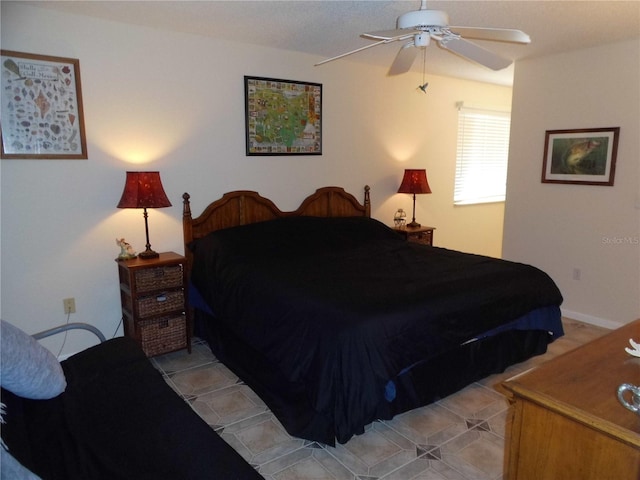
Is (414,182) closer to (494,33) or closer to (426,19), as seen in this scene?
(494,33)

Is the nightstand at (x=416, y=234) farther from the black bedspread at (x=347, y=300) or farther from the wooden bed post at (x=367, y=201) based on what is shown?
the black bedspread at (x=347, y=300)

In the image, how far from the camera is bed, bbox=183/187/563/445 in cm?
207

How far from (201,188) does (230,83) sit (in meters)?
0.89

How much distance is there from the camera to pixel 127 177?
9.77ft

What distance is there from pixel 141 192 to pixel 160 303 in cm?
78

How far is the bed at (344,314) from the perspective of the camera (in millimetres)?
2068

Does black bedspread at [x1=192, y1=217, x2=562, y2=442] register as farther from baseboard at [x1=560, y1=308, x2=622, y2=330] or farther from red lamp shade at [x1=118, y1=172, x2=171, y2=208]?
baseboard at [x1=560, y1=308, x2=622, y2=330]

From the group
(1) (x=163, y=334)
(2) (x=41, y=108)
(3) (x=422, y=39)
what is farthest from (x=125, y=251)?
(3) (x=422, y=39)

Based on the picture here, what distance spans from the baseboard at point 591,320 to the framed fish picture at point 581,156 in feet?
3.89

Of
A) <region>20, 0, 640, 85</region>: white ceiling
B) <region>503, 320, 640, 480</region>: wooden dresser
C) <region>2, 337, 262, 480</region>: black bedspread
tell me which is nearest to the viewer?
<region>503, 320, 640, 480</region>: wooden dresser

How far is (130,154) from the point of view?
3.15 meters

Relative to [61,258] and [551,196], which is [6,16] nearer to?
[61,258]

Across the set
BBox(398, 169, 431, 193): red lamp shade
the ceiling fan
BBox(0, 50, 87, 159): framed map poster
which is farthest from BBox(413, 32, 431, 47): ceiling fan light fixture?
BBox(398, 169, 431, 193): red lamp shade

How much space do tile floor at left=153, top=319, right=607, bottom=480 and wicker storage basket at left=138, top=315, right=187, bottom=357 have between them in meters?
0.30
